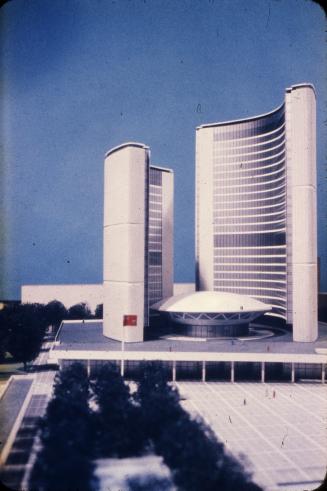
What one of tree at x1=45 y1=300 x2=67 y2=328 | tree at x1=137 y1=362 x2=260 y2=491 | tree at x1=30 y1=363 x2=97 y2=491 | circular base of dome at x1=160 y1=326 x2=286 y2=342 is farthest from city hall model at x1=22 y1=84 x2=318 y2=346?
tree at x1=45 y1=300 x2=67 y2=328

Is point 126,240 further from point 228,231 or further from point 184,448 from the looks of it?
point 184,448

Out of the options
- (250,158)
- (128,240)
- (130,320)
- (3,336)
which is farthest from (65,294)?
(250,158)

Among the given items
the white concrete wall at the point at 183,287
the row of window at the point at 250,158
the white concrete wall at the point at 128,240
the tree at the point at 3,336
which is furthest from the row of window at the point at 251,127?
the tree at the point at 3,336

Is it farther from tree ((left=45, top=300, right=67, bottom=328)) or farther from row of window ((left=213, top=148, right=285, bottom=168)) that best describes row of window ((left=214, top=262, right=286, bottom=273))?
tree ((left=45, top=300, right=67, bottom=328))

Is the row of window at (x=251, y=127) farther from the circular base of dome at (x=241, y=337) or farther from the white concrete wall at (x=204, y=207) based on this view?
the circular base of dome at (x=241, y=337)

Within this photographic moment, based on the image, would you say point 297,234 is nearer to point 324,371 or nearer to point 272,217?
point 272,217

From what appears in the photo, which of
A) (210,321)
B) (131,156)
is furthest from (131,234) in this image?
(210,321)
